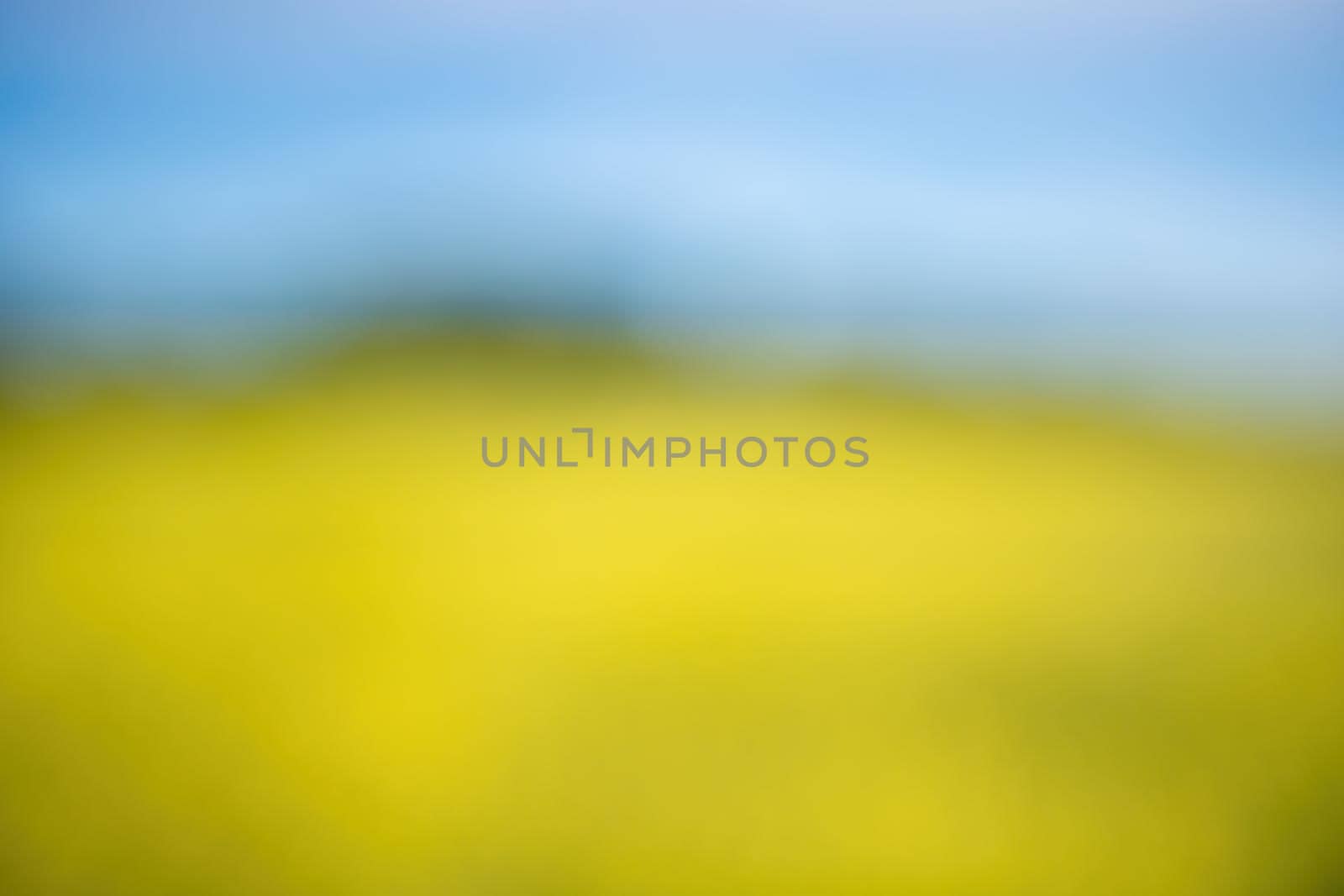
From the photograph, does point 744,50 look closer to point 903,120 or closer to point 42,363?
point 903,120

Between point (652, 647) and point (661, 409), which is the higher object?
point (661, 409)

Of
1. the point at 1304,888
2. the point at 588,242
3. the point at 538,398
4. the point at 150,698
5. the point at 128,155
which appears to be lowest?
the point at 1304,888

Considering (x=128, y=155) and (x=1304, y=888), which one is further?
(x=128, y=155)

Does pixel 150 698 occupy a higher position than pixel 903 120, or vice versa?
pixel 903 120

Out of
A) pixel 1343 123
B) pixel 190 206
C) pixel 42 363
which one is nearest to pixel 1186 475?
pixel 1343 123
